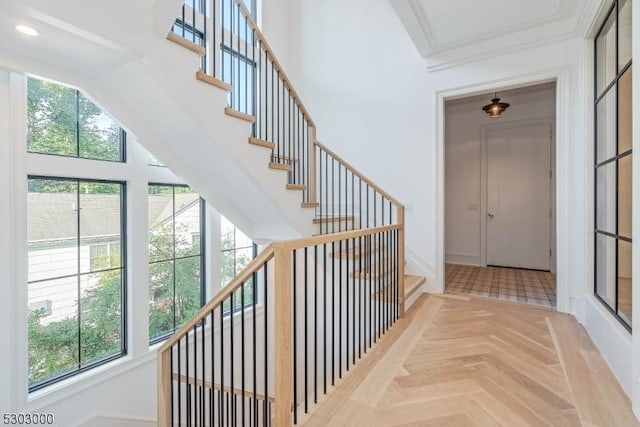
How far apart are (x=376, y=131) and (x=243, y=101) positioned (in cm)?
189

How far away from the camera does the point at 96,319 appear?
2975 mm

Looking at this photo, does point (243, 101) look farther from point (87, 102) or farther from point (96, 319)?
point (96, 319)

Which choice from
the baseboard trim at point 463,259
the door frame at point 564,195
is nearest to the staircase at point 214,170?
the door frame at point 564,195

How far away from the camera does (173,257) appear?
3.64 metres

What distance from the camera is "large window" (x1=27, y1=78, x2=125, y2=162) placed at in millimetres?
2574

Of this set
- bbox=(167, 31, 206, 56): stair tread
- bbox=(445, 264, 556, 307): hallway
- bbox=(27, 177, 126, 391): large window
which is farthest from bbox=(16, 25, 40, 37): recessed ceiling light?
bbox=(445, 264, 556, 307): hallway

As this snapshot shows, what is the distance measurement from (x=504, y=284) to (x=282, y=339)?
3.94 metres

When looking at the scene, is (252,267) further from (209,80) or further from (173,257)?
(173,257)

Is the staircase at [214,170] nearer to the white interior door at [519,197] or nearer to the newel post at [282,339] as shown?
the newel post at [282,339]

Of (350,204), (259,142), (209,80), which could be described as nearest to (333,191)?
(350,204)

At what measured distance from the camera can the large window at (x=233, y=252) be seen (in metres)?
4.22

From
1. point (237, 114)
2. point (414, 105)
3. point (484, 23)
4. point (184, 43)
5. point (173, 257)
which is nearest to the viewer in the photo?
point (184, 43)

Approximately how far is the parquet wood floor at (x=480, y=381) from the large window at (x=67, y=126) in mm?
2855

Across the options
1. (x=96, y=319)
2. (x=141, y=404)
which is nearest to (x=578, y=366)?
(x=141, y=404)
